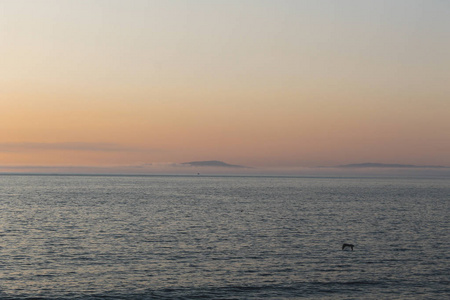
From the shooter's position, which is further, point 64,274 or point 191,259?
point 191,259

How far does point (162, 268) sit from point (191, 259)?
521 centimetres

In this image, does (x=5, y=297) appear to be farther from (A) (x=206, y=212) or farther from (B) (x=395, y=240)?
(A) (x=206, y=212)

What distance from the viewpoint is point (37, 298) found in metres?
37.7

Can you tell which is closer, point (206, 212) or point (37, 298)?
point (37, 298)

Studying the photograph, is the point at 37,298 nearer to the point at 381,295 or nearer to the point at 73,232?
the point at 381,295

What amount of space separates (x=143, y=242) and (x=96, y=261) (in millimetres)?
13456

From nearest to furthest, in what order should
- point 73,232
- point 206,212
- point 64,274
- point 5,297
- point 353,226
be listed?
point 5,297, point 64,274, point 73,232, point 353,226, point 206,212

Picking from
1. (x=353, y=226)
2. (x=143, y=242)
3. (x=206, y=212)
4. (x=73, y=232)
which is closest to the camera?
(x=143, y=242)

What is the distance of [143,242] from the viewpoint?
64.4 meters

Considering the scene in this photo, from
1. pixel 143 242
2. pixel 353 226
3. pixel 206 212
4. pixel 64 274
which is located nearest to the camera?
pixel 64 274

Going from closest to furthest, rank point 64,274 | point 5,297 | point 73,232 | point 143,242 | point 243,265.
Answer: point 5,297 < point 64,274 < point 243,265 < point 143,242 < point 73,232

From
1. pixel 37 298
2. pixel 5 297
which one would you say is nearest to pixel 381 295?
pixel 37 298

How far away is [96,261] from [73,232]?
24.4 meters

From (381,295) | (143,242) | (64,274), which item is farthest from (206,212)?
(381,295)
